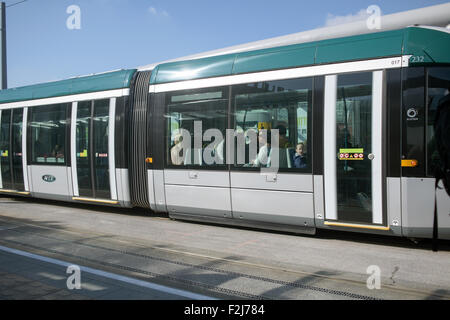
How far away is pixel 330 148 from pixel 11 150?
382 inches

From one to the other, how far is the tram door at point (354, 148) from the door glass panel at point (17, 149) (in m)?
9.07

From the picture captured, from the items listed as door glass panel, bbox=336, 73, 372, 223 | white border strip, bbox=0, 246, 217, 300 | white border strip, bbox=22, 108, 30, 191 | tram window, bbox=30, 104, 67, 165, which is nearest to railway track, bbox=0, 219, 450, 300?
white border strip, bbox=0, 246, 217, 300

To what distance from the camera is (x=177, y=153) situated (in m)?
8.00

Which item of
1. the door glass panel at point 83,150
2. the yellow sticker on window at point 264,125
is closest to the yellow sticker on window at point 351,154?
the yellow sticker on window at point 264,125

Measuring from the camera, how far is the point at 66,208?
10.5m

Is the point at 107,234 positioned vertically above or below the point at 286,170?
below

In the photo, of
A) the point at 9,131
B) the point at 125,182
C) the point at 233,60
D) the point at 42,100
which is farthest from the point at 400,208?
the point at 9,131

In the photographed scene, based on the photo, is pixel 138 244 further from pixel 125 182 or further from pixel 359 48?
pixel 359 48

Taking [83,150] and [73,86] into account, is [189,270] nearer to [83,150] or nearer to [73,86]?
[83,150]

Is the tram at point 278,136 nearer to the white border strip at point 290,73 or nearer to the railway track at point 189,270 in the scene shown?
the white border strip at point 290,73

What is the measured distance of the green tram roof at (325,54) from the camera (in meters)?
5.65

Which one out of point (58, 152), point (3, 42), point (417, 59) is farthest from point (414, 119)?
point (3, 42)
